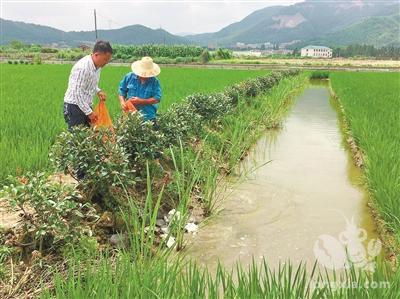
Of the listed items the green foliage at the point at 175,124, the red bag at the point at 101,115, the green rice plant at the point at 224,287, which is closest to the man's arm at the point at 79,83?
the red bag at the point at 101,115

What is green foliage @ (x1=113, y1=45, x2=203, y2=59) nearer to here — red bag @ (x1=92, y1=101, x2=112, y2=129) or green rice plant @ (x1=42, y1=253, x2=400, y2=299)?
red bag @ (x1=92, y1=101, x2=112, y2=129)

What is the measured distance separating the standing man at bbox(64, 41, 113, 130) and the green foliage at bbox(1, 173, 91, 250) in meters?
1.10

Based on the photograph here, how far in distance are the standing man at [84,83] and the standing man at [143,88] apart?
1.59ft

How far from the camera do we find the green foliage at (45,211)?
2500 millimetres

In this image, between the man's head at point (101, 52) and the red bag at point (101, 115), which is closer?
the man's head at point (101, 52)

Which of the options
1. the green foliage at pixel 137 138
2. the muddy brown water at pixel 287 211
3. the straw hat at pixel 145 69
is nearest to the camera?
the muddy brown water at pixel 287 211

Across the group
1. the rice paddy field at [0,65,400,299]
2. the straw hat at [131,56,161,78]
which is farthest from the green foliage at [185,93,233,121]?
the straw hat at [131,56,161,78]

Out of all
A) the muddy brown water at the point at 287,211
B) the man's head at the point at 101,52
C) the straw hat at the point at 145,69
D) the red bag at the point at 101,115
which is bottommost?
the muddy brown water at the point at 287,211

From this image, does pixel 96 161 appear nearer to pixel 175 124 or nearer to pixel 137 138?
pixel 137 138

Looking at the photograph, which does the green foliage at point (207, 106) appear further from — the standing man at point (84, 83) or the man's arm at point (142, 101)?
the standing man at point (84, 83)

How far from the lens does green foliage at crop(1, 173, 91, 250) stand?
2.50m

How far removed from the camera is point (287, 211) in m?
3.92

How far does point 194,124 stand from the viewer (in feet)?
17.9

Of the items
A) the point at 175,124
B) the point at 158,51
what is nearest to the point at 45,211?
the point at 175,124
